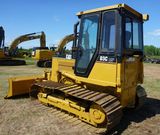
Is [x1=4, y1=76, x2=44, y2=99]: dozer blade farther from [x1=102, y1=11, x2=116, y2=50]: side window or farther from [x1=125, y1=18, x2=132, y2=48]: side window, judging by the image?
[x1=125, y1=18, x2=132, y2=48]: side window

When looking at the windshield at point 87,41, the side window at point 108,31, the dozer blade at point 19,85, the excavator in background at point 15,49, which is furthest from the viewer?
the excavator in background at point 15,49

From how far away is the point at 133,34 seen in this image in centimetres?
720

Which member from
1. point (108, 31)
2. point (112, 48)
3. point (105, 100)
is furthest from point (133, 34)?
point (105, 100)

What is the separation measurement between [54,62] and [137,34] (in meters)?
2.79

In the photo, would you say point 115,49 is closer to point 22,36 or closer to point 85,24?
point 85,24

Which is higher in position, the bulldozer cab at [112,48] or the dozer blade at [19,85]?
the bulldozer cab at [112,48]

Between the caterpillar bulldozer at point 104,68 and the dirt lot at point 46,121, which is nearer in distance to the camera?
the dirt lot at point 46,121

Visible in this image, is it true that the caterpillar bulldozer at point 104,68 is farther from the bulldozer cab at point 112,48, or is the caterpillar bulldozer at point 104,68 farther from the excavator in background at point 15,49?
the excavator in background at point 15,49

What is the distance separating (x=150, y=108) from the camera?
862 centimetres

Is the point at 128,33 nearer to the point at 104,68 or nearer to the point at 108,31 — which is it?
the point at 108,31

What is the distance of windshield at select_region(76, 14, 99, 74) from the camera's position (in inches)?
276

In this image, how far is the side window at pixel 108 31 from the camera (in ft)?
21.8

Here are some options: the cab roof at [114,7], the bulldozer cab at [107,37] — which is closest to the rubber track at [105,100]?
the bulldozer cab at [107,37]

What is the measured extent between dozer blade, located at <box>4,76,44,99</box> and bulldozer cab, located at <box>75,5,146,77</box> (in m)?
2.76
